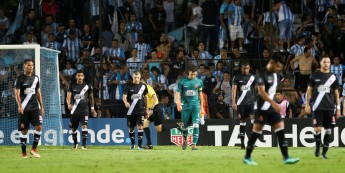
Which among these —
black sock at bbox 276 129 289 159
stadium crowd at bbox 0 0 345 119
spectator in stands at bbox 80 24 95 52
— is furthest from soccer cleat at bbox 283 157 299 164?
spectator in stands at bbox 80 24 95 52

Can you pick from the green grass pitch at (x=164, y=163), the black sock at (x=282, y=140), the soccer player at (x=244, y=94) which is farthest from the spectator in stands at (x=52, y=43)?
the black sock at (x=282, y=140)

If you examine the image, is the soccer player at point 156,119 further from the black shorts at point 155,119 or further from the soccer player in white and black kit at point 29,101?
the soccer player in white and black kit at point 29,101

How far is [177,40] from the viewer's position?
33.9 meters

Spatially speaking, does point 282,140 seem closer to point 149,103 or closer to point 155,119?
point 149,103

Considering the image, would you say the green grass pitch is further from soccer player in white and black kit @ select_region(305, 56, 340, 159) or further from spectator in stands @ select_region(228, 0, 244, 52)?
spectator in stands @ select_region(228, 0, 244, 52)

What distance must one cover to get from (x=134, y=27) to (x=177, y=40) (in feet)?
5.19

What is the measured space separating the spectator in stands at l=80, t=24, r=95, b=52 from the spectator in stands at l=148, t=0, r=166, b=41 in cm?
220

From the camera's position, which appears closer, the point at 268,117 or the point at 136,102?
the point at 268,117

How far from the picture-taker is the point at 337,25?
105 feet

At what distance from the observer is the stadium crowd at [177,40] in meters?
30.3

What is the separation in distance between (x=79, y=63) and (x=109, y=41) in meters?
2.88

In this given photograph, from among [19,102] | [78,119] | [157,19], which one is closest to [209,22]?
[157,19]

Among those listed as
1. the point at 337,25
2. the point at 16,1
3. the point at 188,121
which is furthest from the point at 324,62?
the point at 16,1

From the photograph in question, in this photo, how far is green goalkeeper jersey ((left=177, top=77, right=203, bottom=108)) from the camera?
83.6ft
